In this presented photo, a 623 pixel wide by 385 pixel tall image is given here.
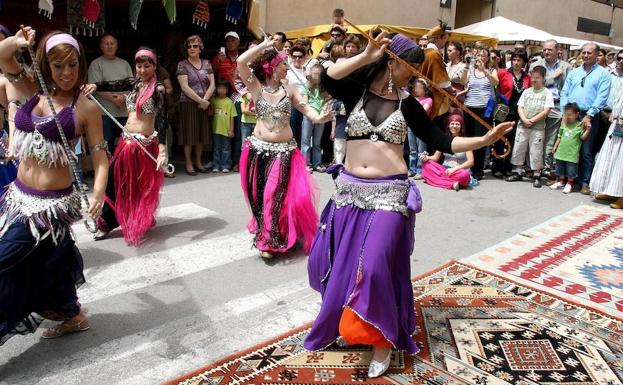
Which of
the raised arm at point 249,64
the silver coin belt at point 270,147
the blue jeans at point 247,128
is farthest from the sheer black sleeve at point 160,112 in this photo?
the blue jeans at point 247,128

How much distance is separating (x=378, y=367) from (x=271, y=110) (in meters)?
2.51

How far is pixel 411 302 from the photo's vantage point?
10.3ft

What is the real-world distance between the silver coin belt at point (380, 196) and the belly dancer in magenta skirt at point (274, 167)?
1700 mm

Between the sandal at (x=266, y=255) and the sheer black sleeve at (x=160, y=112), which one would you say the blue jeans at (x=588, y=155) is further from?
the sheer black sleeve at (x=160, y=112)

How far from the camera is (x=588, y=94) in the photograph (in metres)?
7.48

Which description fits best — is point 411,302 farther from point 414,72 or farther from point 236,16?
point 236,16

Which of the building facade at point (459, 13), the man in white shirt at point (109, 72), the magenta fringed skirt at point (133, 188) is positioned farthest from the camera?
the building facade at point (459, 13)

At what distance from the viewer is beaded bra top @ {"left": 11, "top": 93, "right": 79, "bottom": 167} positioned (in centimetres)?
298

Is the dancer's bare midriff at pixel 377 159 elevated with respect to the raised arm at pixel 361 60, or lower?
lower

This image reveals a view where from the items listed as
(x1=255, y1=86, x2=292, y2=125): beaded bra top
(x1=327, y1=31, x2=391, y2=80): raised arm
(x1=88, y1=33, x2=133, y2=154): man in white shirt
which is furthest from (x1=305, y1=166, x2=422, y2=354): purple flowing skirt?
(x1=88, y1=33, x2=133, y2=154): man in white shirt

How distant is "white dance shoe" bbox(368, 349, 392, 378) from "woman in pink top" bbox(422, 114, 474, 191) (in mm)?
5113

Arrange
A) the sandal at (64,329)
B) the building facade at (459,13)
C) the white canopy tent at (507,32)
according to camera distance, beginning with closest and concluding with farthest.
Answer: the sandal at (64,329)
the building facade at (459,13)
the white canopy tent at (507,32)

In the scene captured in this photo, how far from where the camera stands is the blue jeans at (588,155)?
297 inches

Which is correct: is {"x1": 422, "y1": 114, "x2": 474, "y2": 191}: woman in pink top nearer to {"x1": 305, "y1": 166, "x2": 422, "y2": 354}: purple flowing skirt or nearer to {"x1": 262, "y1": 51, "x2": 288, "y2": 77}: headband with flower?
{"x1": 262, "y1": 51, "x2": 288, "y2": 77}: headband with flower
